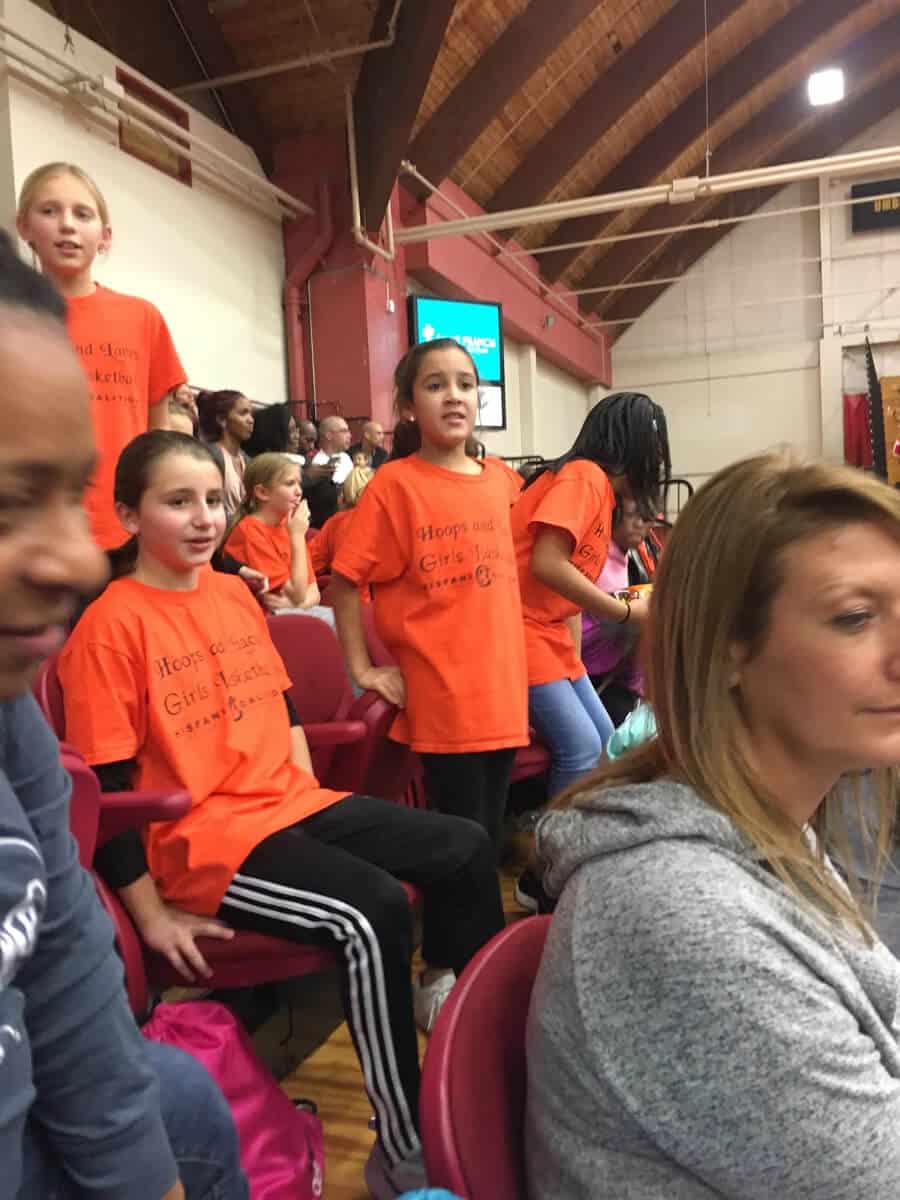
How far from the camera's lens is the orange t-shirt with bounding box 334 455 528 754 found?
1997mm

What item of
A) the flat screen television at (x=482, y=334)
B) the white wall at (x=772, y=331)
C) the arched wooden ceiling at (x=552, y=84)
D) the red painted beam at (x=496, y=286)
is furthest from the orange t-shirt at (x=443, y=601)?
the white wall at (x=772, y=331)

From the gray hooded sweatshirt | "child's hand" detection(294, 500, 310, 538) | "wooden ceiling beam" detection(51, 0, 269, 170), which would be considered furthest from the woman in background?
the gray hooded sweatshirt

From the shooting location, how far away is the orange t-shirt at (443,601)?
1997mm

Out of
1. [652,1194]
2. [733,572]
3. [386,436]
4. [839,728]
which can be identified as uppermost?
[386,436]

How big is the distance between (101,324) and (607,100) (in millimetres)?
6178

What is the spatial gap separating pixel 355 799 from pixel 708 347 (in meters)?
11.1

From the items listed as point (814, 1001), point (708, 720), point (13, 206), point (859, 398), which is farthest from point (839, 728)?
point (859, 398)

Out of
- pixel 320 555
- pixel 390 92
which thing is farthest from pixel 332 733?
pixel 390 92

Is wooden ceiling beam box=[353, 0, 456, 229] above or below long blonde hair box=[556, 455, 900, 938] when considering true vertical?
above

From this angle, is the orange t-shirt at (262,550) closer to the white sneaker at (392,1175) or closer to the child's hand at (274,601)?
the child's hand at (274,601)

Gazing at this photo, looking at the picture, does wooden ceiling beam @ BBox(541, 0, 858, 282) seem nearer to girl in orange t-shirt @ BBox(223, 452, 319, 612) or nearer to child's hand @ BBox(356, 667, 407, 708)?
girl in orange t-shirt @ BBox(223, 452, 319, 612)

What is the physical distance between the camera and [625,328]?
39.3 ft

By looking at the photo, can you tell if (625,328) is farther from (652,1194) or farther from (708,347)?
(652,1194)

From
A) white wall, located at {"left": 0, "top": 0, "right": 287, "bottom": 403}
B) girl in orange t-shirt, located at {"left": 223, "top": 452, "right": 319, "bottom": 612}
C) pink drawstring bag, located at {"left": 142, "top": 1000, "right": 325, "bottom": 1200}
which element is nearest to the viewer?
pink drawstring bag, located at {"left": 142, "top": 1000, "right": 325, "bottom": 1200}
